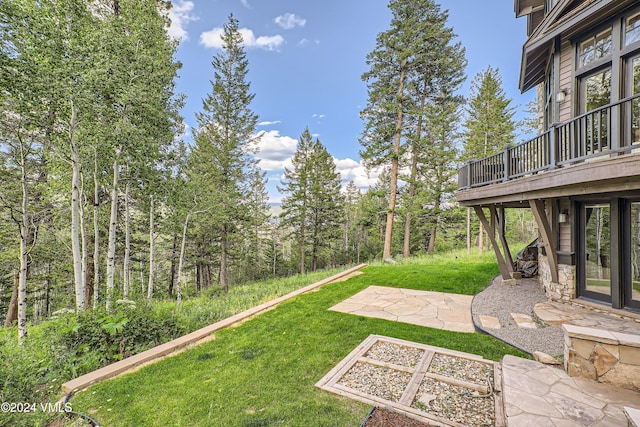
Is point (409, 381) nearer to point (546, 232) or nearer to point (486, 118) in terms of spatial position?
point (546, 232)

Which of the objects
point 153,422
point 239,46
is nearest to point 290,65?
point 239,46

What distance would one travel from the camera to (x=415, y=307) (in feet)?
19.1

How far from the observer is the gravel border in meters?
3.58

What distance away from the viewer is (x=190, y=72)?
1066 cm

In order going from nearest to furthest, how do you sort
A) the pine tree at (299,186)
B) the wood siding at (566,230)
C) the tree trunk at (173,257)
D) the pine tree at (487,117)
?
the wood siding at (566,230), the pine tree at (487,117), the tree trunk at (173,257), the pine tree at (299,186)

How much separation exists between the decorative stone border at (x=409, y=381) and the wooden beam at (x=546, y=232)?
2997mm

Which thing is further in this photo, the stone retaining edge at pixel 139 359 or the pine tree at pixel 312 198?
the pine tree at pixel 312 198

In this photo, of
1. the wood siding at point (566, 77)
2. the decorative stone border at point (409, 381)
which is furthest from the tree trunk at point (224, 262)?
the wood siding at point (566, 77)

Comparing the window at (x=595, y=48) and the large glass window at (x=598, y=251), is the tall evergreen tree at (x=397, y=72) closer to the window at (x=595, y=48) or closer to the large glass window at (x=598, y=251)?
the window at (x=595, y=48)

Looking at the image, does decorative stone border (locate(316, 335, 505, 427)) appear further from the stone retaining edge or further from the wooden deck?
the wooden deck

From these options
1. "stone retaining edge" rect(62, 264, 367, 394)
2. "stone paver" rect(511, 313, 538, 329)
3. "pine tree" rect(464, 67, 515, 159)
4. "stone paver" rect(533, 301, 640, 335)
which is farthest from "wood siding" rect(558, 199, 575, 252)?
"pine tree" rect(464, 67, 515, 159)

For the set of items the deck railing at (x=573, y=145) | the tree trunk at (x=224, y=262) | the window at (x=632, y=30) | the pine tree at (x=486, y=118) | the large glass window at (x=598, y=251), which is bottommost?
the tree trunk at (x=224, y=262)

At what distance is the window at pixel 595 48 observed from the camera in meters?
4.46

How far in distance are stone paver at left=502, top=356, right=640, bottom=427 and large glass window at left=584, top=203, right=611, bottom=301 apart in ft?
9.32
